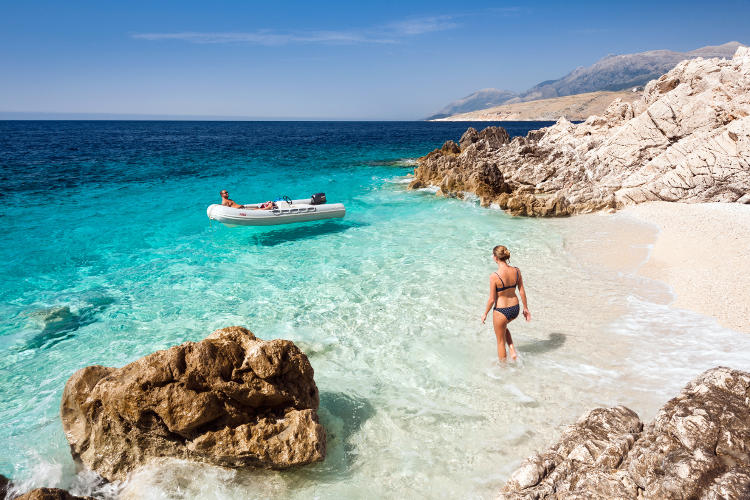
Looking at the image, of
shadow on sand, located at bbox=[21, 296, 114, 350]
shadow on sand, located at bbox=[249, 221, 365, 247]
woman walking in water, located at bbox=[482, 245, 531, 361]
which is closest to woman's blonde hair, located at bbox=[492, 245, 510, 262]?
woman walking in water, located at bbox=[482, 245, 531, 361]

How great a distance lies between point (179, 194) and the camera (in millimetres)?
24906

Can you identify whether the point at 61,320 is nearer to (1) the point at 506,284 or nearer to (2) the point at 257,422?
(2) the point at 257,422

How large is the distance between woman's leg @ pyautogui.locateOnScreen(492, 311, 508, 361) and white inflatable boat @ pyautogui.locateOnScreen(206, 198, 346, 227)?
1034 centimetres

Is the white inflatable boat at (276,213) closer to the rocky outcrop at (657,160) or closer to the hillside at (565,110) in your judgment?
the rocky outcrop at (657,160)

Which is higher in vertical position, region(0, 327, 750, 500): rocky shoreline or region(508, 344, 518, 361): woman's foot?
region(0, 327, 750, 500): rocky shoreline

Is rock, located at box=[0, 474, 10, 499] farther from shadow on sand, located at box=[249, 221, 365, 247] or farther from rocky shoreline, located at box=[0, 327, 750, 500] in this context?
shadow on sand, located at box=[249, 221, 365, 247]

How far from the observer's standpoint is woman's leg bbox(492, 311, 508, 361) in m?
6.32

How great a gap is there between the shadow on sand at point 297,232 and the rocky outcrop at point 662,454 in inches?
483

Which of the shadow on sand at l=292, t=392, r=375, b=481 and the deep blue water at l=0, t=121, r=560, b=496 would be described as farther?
the deep blue water at l=0, t=121, r=560, b=496

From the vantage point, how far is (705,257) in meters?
10.3

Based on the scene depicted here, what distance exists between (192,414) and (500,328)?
15.0ft

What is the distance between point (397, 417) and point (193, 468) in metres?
2.70

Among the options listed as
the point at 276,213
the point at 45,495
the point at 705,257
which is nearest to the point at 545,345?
the point at 705,257

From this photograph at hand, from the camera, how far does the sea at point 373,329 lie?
4871mm
